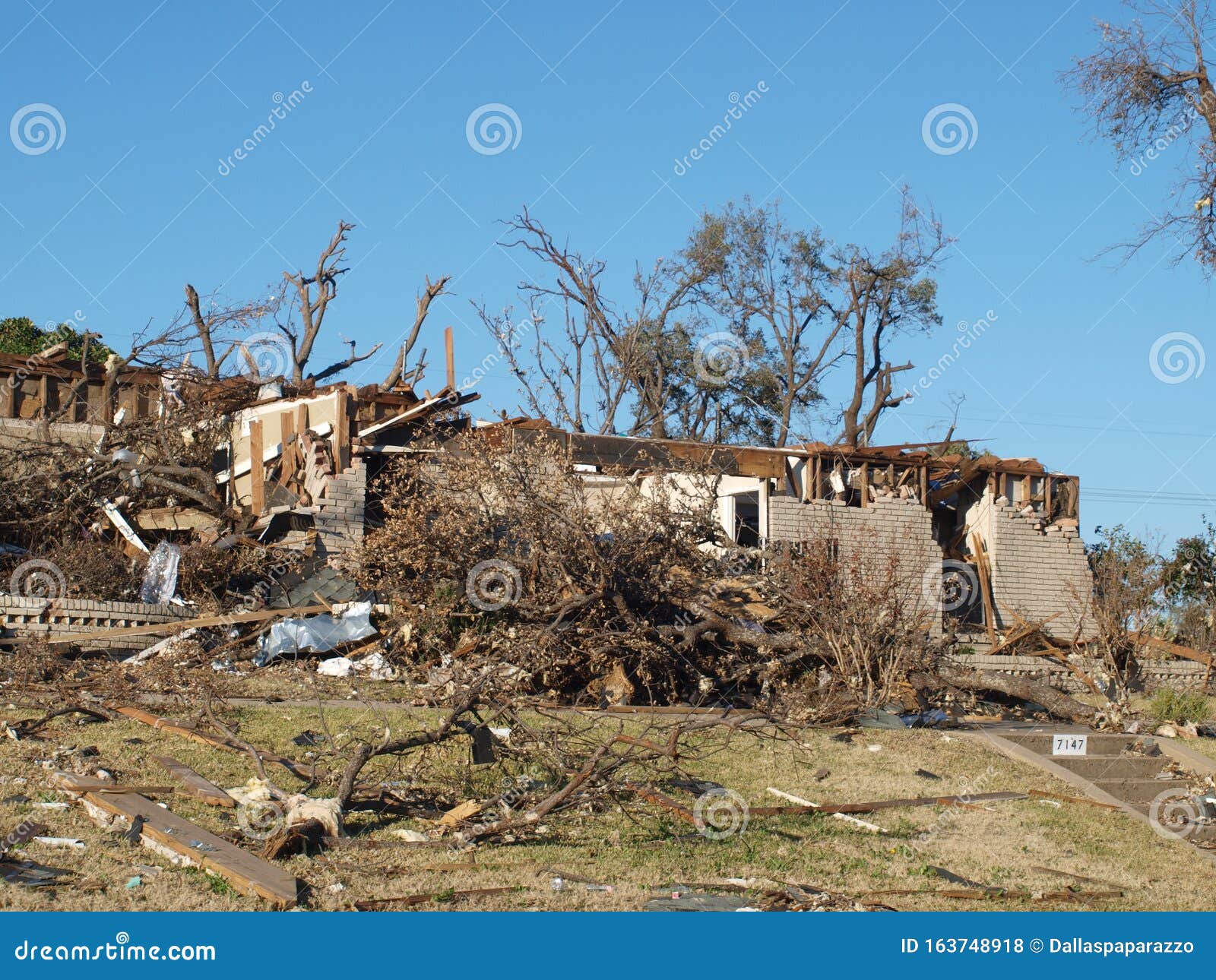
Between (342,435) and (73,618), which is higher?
(342,435)

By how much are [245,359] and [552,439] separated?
395 inches

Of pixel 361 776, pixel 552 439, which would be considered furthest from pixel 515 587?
pixel 361 776

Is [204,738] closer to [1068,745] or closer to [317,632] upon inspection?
[317,632]

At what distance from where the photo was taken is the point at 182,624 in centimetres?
1384

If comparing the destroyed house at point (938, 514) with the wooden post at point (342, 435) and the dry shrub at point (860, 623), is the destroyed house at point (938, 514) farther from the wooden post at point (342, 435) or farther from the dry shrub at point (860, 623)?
the dry shrub at point (860, 623)

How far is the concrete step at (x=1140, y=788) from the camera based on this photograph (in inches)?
424

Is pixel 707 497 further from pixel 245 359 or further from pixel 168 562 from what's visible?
pixel 245 359

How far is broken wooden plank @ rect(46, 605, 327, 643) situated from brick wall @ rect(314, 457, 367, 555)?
1.57m

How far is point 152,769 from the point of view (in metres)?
8.48

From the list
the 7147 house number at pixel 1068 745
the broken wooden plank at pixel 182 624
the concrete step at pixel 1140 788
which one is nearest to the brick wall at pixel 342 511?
the broken wooden plank at pixel 182 624

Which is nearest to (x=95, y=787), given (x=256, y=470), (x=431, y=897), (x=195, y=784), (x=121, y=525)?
(x=195, y=784)

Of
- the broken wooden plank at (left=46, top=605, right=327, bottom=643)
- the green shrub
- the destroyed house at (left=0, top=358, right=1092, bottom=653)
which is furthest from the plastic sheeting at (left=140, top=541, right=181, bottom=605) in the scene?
the green shrub

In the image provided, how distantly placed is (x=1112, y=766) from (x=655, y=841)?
19.0ft

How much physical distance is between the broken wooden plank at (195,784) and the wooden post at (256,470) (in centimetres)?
806
